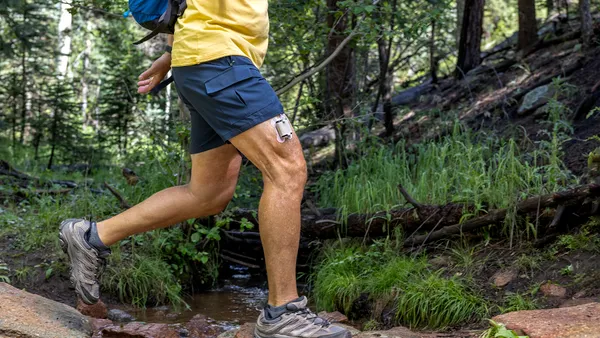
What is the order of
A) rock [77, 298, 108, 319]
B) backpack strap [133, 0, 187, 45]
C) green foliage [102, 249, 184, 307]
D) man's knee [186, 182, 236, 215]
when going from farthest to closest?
green foliage [102, 249, 184, 307]
rock [77, 298, 108, 319]
man's knee [186, 182, 236, 215]
backpack strap [133, 0, 187, 45]

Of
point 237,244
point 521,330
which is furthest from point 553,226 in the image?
point 237,244

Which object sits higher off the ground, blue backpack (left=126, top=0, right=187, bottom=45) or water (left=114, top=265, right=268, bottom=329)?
blue backpack (left=126, top=0, right=187, bottom=45)

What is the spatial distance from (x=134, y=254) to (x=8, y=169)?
3.59m

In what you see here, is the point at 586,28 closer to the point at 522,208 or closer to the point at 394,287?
the point at 522,208

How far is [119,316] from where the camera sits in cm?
482

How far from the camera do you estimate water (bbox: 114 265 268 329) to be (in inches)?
192

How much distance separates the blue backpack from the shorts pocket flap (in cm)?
41

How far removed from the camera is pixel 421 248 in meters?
5.06

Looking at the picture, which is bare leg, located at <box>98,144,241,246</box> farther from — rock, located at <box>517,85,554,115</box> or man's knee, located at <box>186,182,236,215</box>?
rock, located at <box>517,85,554,115</box>

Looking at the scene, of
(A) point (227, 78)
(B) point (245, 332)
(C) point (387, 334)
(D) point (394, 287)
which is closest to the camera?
(A) point (227, 78)

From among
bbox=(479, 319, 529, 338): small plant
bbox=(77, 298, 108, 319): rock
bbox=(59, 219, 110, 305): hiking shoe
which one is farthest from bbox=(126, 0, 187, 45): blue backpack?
bbox=(77, 298, 108, 319): rock

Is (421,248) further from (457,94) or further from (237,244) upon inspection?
(457,94)

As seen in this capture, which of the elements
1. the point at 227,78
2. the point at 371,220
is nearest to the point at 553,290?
the point at 371,220

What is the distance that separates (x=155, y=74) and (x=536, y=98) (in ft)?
19.1
